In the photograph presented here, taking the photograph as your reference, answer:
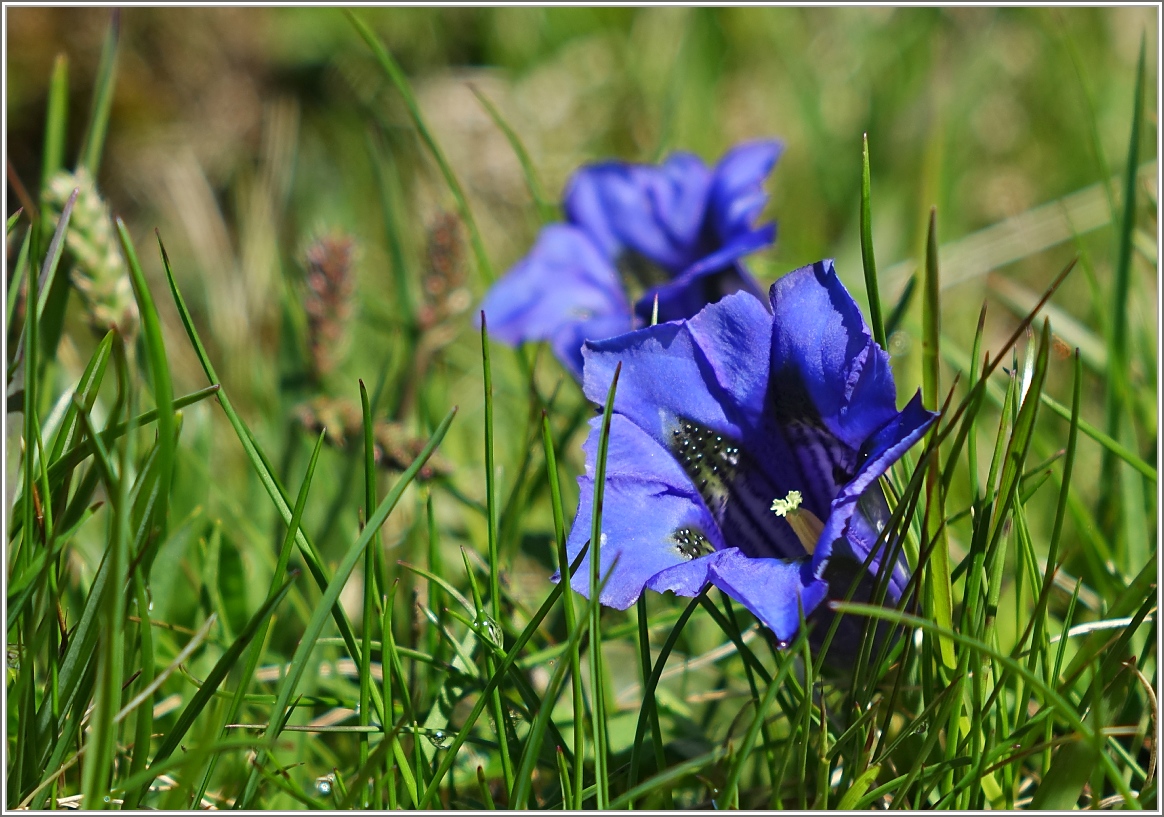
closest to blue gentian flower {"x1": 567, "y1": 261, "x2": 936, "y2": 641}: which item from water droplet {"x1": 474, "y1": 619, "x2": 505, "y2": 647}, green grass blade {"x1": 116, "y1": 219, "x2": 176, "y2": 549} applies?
water droplet {"x1": 474, "y1": 619, "x2": 505, "y2": 647}

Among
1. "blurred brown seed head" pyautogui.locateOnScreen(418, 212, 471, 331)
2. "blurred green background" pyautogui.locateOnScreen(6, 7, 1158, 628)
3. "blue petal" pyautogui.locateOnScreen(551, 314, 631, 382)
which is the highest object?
"blurred green background" pyautogui.locateOnScreen(6, 7, 1158, 628)

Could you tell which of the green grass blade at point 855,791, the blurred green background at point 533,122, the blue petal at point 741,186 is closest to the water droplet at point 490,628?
the green grass blade at point 855,791

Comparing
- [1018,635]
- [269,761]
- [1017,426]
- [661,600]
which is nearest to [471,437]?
Answer: [661,600]

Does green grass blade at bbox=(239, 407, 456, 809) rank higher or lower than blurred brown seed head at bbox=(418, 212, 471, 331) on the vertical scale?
lower

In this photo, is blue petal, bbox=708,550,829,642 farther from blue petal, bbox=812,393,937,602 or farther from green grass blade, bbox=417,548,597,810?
green grass blade, bbox=417,548,597,810

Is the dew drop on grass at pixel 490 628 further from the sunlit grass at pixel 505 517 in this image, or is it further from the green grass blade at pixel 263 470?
the green grass blade at pixel 263 470

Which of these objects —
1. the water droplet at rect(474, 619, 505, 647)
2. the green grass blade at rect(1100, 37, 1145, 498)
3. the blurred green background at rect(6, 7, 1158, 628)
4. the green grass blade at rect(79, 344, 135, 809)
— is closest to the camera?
the green grass blade at rect(79, 344, 135, 809)

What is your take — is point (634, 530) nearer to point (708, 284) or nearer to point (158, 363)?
point (158, 363)

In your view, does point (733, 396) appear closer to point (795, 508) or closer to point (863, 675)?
point (795, 508)

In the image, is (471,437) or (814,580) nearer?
(814,580)
